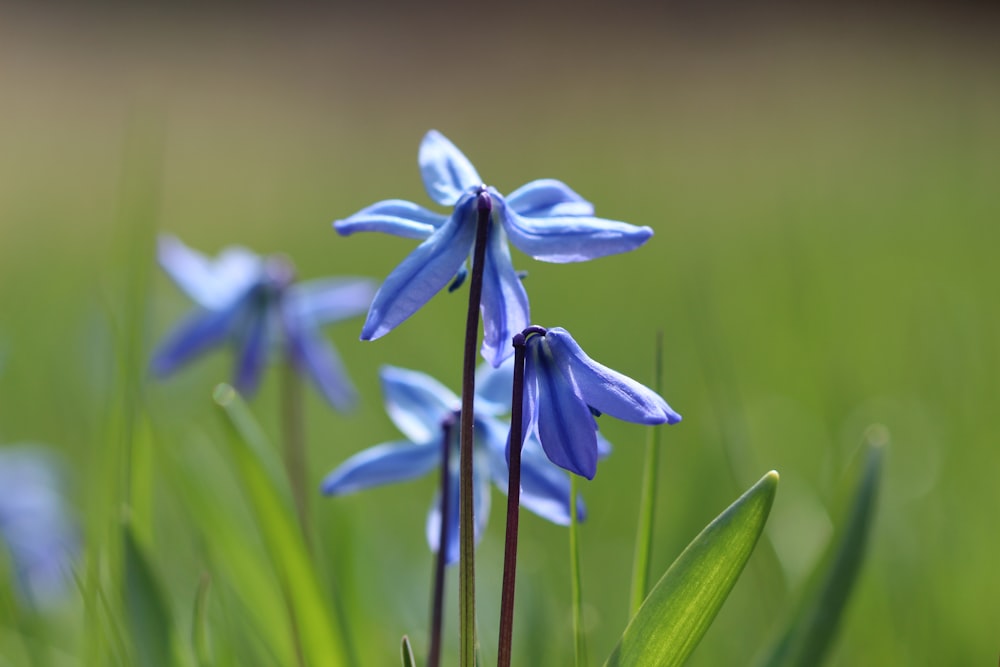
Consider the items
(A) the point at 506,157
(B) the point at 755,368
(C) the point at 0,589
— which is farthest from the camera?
(A) the point at 506,157

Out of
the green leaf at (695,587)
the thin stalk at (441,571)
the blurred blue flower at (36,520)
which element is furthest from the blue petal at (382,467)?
the blurred blue flower at (36,520)

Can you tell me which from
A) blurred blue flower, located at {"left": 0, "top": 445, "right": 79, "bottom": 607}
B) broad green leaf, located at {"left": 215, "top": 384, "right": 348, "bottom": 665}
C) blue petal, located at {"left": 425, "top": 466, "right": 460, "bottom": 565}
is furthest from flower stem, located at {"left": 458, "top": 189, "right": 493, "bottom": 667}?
blurred blue flower, located at {"left": 0, "top": 445, "right": 79, "bottom": 607}

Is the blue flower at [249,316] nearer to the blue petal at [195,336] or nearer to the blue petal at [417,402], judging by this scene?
the blue petal at [195,336]

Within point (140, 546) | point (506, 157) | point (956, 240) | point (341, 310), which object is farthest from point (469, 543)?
point (506, 157)

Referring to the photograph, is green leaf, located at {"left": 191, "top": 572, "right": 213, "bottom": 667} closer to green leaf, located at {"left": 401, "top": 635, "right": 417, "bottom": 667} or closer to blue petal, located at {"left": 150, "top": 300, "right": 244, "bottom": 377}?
green leaf, located at {"left": 401, "top": 635, "right": 417, "bottom": 667}

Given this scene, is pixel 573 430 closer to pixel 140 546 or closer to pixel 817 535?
pixel 140 546

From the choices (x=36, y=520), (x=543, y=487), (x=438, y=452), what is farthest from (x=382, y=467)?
(x=36, y=520)

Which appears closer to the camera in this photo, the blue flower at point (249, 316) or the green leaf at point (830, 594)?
the green leaf at point (830, 594)
